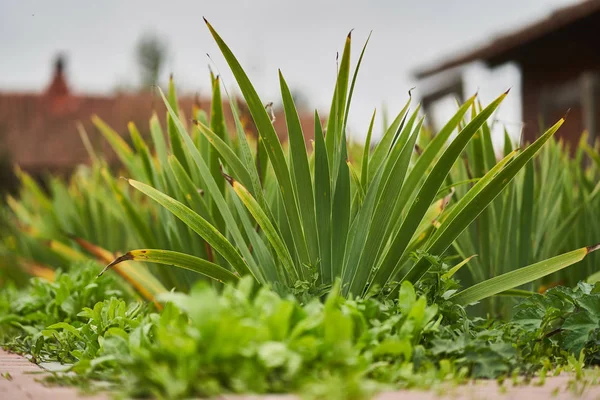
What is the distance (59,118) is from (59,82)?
1.19 metres

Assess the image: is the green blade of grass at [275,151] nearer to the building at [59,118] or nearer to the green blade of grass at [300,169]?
the green blade of grass at [300,169]

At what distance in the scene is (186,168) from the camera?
117 inches

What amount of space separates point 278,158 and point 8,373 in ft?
3.39

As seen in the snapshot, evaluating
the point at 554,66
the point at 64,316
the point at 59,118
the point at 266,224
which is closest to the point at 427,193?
the point at 266,224

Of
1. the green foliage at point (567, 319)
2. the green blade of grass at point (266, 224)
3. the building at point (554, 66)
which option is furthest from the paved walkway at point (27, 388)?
the building at point (554, 66)

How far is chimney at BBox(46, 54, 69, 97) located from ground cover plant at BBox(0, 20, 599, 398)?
19.4 meters

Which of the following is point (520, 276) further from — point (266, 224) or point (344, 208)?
point (266, 224)

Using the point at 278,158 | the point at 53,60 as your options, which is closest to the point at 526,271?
→ the point at 278,158

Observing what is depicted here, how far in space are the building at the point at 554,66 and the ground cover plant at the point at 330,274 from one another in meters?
5.54

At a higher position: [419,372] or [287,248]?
[287,248]

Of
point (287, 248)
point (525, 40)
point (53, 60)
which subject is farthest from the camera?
point (53, 60)

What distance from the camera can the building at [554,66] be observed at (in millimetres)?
8406

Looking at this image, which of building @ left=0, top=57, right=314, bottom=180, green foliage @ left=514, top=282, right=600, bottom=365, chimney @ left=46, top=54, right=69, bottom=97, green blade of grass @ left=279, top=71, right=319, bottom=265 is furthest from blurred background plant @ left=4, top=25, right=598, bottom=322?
chimney @ left=46, top=54, right=69, bottom=97

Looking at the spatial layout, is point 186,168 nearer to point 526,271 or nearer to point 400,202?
point 400,202
